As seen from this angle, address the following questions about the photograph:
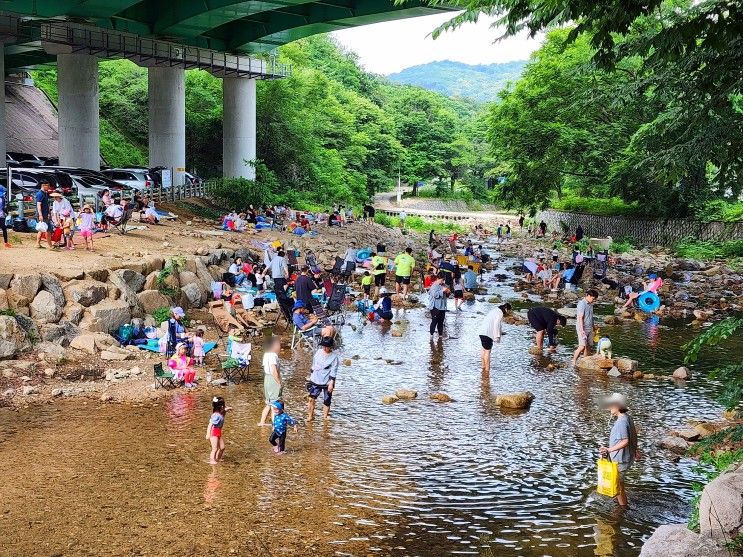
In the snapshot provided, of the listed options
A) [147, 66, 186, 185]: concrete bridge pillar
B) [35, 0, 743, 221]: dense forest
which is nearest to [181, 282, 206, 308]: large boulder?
[35, 0, 743, 221]: dense forest

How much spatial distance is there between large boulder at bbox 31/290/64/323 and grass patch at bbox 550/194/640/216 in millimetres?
37366

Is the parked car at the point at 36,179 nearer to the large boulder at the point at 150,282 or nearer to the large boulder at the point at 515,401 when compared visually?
the large boulder at the point at 150,282

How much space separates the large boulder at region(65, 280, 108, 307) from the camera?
1791cm

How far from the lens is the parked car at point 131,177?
36062 millimetres

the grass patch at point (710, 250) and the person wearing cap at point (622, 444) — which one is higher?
the grass patch at point (710, 250)

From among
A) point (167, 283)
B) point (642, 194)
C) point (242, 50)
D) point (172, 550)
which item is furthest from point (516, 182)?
point (172, 550)

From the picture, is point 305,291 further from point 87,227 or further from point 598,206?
point 598,206

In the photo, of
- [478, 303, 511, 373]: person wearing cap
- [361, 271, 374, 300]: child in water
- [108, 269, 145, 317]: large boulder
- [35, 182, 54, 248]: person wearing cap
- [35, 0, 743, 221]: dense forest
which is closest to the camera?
[35, 0, 743, 221]: dense forest

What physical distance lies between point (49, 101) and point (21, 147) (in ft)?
45.6

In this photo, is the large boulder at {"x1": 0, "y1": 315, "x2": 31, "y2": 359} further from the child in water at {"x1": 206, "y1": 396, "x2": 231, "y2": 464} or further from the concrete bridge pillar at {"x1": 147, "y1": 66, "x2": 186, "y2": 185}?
the concrete bridge pillar at {"x1": 147, "y1": 66, "x2": 186, "y2": 185}

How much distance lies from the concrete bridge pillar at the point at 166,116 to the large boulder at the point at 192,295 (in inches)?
972

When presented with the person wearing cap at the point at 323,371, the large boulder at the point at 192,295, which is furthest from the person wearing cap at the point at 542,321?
the large boulder at the point at 192,295

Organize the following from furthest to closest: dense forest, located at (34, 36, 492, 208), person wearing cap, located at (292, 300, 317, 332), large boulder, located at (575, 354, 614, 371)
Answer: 1. dense forest, located at (34, 36, 492, 208)
2. person wearing cap, located at (292, 300, 317, 332)
3. large boulder, located at (575, 354, 614, 371)

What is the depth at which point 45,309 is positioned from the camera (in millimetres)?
17141
